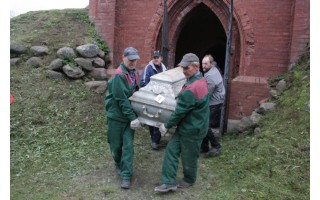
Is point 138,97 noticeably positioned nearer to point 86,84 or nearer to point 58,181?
point 58,181

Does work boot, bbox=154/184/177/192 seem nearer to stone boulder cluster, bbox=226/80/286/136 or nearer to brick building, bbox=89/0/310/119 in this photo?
stone boulder cluster, bbox=226/80/286/136

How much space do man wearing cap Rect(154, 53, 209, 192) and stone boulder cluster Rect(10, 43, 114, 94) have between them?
397 cm

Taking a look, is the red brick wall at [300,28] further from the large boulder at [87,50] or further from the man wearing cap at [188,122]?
the large boulder at [87,50]

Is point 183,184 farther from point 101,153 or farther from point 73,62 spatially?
point 73,62

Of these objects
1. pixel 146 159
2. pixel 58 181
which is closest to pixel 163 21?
pixel 146 159

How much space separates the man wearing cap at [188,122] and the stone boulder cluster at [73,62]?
156 inches

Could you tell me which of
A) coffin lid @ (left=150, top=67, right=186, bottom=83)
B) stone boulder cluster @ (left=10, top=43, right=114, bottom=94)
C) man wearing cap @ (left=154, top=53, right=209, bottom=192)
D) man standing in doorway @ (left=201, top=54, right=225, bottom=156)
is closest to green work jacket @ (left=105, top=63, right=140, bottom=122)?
coffin lid @ (left=150, top=67, right=186, bottom=83)

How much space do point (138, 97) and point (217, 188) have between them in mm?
1819

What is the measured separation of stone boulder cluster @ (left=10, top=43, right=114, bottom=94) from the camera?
8.05m

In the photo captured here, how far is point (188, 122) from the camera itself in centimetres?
446

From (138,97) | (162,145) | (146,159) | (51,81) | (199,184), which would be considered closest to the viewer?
(138,97)

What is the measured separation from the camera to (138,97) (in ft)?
15.5

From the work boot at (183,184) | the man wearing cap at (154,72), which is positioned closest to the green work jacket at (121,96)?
the work boot at (183,184)

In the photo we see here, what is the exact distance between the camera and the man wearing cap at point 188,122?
4.34 metres
